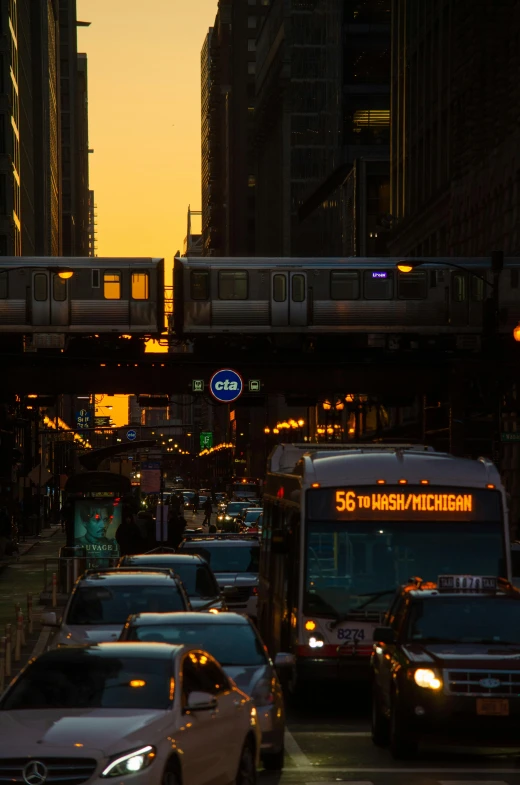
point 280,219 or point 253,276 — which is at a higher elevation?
point 280,219

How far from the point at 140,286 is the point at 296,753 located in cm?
3757

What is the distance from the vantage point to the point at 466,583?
15.3m

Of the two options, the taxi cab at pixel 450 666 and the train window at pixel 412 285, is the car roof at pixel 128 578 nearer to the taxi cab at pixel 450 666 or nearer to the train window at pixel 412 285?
the taxi cab at pixel 450 666

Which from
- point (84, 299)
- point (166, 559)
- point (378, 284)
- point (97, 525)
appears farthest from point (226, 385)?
point (166, 559)

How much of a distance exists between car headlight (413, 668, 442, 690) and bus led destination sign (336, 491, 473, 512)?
447cm

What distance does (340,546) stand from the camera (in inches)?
717

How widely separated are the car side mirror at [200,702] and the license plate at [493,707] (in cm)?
423

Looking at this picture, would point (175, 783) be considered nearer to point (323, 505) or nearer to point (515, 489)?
point (323, 505)

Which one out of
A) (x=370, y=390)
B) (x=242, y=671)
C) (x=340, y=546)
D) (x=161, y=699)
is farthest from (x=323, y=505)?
(x=370, y=390)

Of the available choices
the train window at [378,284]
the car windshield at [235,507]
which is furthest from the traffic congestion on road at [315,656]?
the car windshield at [235,507]

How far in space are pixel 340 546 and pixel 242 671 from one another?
4644 mm

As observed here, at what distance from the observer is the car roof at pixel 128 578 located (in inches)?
745

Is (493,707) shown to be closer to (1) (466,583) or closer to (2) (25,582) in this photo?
(1) (466,583)

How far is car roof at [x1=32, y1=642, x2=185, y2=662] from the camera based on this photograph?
34.6 ft
